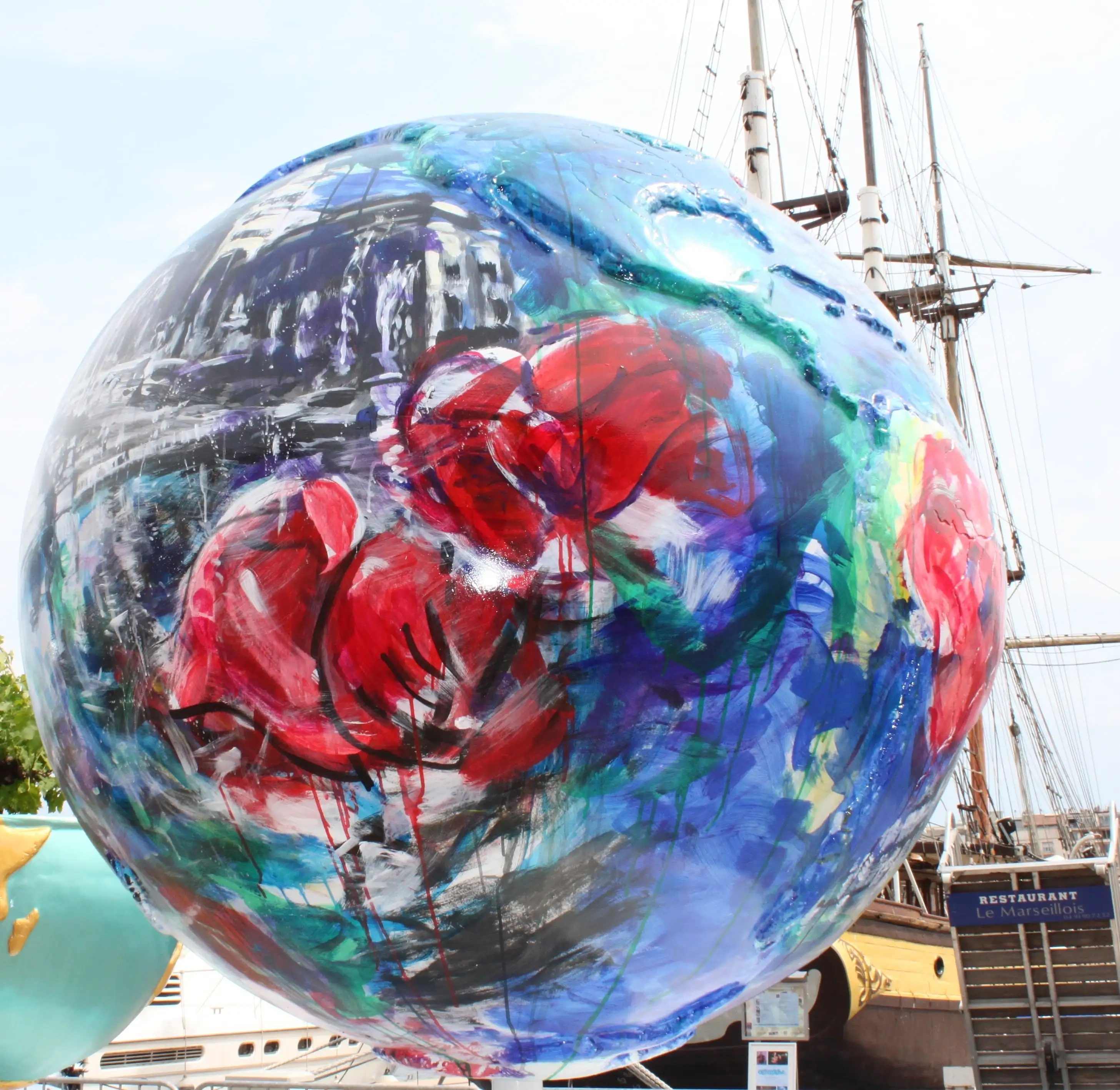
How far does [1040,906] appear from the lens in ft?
38.7

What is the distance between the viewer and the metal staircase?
11.7 metres

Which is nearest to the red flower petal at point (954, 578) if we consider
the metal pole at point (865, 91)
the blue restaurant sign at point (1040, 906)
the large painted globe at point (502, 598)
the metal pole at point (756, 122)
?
the large painted globe at point (502, 598)

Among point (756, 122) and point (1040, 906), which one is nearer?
point (1040, 906)

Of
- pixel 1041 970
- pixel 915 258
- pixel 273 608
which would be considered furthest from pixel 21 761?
pixel 915 258

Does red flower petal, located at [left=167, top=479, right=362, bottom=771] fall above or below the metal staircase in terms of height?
below

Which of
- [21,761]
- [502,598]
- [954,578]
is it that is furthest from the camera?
[21,761]

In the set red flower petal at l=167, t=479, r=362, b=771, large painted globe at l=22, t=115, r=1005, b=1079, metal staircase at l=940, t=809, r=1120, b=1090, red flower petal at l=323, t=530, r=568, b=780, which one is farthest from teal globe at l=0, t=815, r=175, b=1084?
metal staircase at l=940, t=809, r=1120, b=1090

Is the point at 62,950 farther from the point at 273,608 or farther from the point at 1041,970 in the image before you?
the point at 1041,970

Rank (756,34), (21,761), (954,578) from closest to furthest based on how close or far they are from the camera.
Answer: (954,578) → (21,761) → (756,34)

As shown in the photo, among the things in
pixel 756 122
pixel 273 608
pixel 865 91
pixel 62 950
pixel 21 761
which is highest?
pixel 865 91

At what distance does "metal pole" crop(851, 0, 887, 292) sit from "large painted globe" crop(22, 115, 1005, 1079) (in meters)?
19.1

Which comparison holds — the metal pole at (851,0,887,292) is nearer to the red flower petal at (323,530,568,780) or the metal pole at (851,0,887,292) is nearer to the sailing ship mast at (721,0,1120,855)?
the sailing ship mast at (721,0,1120,855)

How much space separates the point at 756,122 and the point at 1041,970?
38.3ft

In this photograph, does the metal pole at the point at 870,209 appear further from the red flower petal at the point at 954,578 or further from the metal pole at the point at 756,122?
the red flower petal at the point at 954,578
